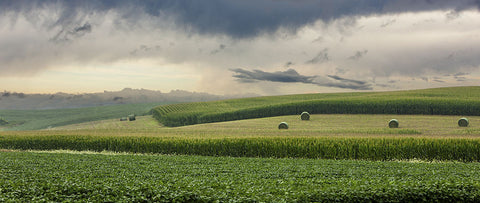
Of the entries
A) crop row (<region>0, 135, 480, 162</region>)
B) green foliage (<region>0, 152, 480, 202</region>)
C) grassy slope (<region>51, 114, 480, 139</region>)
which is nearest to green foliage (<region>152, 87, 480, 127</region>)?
grassy slope (<region>51, 114, 480, 139</region>)

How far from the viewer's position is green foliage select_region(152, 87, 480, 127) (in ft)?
175

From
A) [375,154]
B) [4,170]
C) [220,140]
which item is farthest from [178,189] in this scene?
[375,154]

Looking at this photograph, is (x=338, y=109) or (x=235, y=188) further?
(x=338, y=109)

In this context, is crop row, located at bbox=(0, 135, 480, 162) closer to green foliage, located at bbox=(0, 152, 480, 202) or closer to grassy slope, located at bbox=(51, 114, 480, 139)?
green foliage, located at bbox=(0, 152, 480, 202)

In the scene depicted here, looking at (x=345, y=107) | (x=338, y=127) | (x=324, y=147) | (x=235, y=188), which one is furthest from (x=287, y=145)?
(x=345, y=107)

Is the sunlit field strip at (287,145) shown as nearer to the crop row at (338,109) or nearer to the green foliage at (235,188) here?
the green foliage at (235,188)

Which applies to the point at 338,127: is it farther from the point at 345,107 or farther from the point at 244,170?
the point at 244,170

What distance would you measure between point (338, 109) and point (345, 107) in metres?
1.12

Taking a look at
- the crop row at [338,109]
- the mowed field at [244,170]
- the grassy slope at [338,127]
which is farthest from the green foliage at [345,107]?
the mowed field at [244,170]

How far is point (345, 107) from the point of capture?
56938 millimetres

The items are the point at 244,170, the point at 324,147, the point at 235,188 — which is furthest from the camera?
the point at 324,147

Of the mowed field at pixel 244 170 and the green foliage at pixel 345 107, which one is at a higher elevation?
the green foliage at pixel 345 107

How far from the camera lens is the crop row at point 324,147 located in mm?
23609

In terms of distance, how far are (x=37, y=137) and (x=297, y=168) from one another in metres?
25.2
